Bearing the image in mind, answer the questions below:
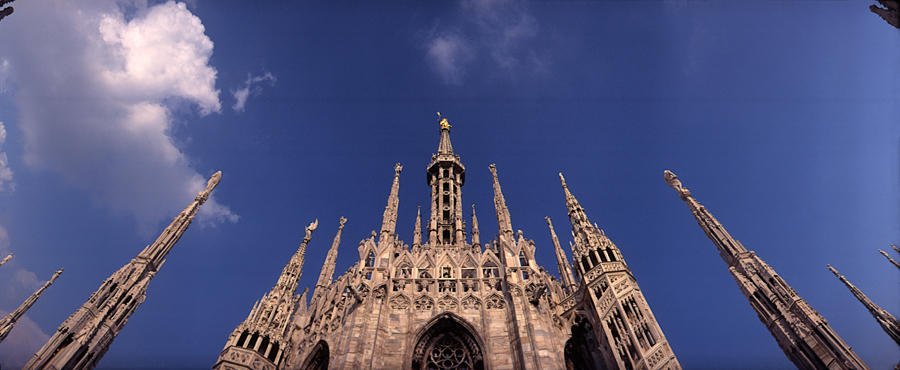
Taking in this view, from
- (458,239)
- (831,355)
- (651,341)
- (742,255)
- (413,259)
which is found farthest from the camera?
(458,239)

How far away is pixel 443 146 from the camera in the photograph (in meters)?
45.1

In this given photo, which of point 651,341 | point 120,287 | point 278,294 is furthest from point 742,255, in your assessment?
point 120,287

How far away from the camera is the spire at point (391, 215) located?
28.5 m

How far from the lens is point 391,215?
3070cm

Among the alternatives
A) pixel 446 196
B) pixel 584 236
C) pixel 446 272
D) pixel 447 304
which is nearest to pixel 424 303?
pixel 447 304

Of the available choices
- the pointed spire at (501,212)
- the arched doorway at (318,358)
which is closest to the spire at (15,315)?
the arched doorway at (318,358)

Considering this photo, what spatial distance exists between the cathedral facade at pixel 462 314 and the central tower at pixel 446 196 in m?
4.31

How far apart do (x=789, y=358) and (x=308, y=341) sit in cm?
2466

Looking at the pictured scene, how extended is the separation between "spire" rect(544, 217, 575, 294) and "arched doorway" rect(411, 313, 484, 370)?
772 cm

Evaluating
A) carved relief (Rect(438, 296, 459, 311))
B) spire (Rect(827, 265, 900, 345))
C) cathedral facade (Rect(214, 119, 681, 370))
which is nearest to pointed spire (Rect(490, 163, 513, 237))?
cathedral facade (Rect(214, 119, 681, 370))

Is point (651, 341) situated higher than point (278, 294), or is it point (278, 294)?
point (278, 294)

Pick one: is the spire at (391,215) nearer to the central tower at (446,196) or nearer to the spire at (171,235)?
the central tower at (446,196)

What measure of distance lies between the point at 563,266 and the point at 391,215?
13.2m

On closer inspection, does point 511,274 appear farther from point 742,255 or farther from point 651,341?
point 742,255
